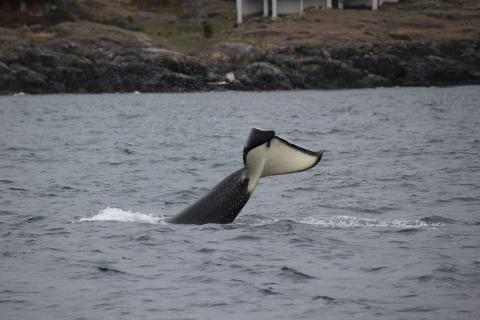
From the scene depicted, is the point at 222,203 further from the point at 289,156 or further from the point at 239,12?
the point at 239,12

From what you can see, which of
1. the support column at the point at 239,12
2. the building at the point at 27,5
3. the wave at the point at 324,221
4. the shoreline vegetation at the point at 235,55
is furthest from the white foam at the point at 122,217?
the building at the point at 27,5

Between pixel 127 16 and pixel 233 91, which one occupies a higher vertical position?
pixel 127 16

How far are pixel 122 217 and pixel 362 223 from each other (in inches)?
190

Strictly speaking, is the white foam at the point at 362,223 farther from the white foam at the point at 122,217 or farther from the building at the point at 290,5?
the building at the point at 290,5

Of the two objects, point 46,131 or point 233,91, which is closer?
point 46,131

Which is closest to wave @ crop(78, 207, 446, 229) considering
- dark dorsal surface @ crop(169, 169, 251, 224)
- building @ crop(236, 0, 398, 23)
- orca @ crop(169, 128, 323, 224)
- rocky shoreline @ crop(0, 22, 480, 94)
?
dark dorsal surface @ crop(169, 169, 251, 224)

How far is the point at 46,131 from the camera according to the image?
45844 millimetres

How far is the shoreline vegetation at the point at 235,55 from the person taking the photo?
80.1 meters

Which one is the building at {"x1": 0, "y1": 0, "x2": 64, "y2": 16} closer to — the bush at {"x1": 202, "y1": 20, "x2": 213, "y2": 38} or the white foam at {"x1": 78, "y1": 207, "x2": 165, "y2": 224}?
the bush at {"x1": 202, "y1": 20, "x2": 213, "y2": 38}

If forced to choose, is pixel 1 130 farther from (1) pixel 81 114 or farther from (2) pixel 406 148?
(2) pixel 406 148

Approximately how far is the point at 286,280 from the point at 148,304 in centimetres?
225

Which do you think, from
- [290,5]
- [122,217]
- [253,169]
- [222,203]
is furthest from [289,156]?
[290,5]

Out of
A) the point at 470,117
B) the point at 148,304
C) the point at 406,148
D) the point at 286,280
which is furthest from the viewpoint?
the point at 470,117

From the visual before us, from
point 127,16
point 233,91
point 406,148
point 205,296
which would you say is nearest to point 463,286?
point 205,296
